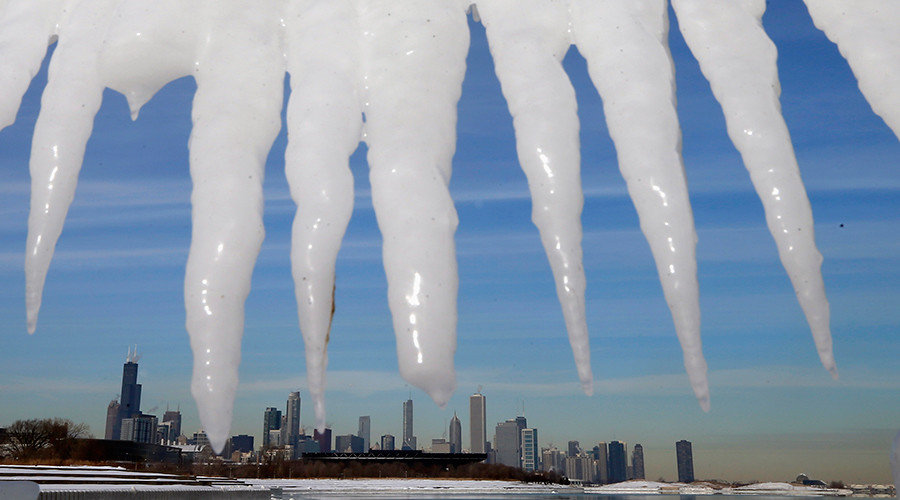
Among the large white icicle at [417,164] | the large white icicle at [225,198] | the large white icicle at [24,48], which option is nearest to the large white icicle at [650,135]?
the large white icicle at [417,164]

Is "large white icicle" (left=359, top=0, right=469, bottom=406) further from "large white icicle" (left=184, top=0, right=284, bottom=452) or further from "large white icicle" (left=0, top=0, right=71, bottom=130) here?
"large white icicle" (left=0, top=0, right=71, bottom=130)

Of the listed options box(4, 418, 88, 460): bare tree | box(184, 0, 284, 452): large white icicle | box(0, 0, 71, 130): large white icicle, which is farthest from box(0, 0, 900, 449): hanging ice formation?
box(4, 418, 88, 460): bare tree

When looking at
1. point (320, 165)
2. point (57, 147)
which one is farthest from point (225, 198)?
point (57, 147)

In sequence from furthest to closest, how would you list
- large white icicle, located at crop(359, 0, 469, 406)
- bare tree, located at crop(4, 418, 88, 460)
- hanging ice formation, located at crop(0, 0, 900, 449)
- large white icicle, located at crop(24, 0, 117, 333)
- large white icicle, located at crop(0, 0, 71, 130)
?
bare tree, located at crop(4, 418, 88, 460), large white icicle, located at crop(0, 0, 71, 130), large white icicle, located at crop(24, 0, 117, 333), hanging ice formation, located at crop(0, 0, 900, 449), large white icicle, located at crop(359, 0, 469, 406)

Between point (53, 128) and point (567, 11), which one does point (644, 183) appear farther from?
point (53, 128)

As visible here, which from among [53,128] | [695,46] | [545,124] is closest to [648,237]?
[545,124]

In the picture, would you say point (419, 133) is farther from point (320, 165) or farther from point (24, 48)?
point (24, 48)
